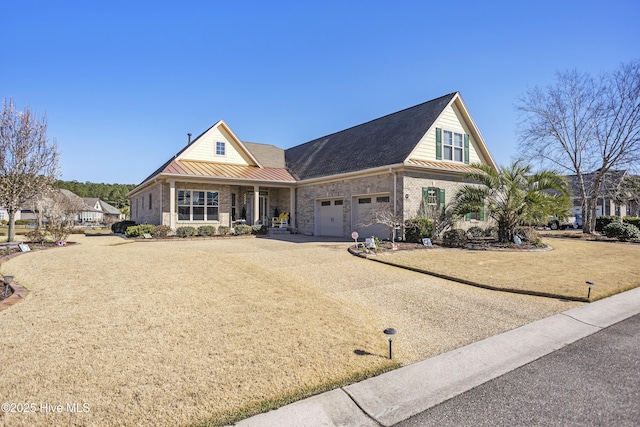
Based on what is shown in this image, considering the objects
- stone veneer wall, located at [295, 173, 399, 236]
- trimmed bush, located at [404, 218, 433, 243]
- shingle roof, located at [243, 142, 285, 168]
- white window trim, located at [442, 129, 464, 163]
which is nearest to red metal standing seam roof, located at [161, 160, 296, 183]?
stone veneer wall, located at [295, 173, 399, 236]

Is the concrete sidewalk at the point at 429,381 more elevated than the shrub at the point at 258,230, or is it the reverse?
the shrub at the point at 258,230

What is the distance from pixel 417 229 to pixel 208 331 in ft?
38.6

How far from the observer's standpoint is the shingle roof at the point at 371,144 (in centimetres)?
1680

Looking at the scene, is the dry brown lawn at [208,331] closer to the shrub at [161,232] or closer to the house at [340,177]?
the shrub at [161,232]

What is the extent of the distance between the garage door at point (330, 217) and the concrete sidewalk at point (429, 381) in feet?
44.2

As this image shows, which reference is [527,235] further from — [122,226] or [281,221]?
[122,226]

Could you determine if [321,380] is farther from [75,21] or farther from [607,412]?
[75,21]

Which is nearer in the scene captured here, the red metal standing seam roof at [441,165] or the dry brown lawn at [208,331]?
the dry brown lawn at [208,331]

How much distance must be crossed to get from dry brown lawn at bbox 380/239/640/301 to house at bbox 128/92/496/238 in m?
4.53

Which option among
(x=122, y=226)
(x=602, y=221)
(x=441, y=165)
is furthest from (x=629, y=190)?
(x=122, y=226)

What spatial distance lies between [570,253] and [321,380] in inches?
541

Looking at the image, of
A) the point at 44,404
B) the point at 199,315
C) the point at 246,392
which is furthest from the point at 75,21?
the point at 246,392

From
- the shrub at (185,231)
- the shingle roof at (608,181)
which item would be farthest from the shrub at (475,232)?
the shrub at (185,231)

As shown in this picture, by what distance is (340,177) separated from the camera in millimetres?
18250
